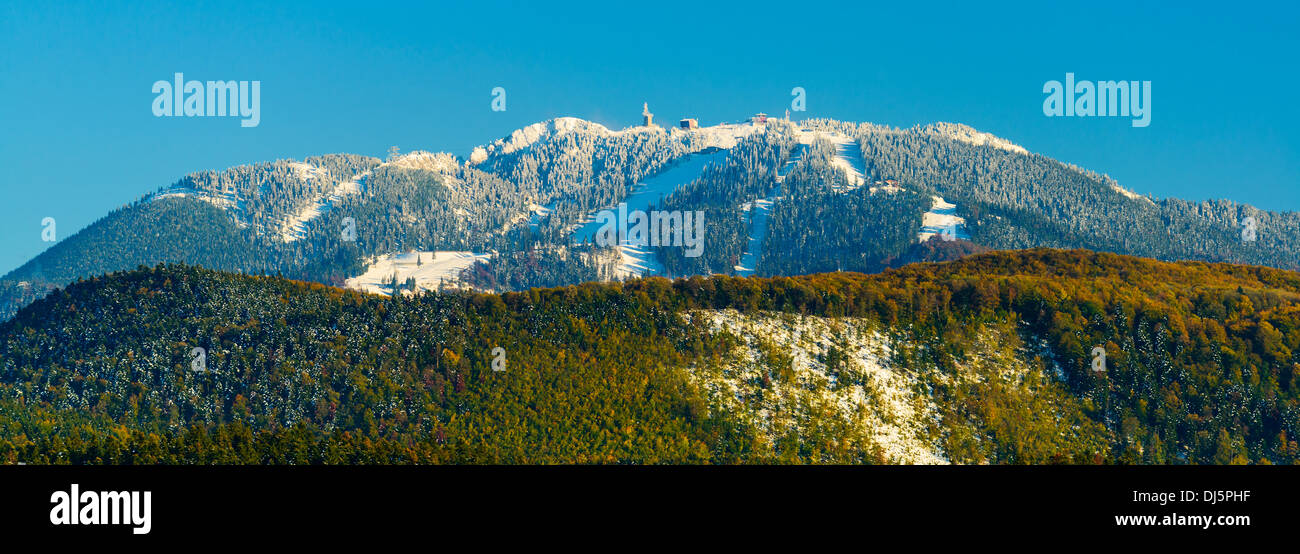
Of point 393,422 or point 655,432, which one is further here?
point 393,422

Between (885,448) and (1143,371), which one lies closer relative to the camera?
(885,448)

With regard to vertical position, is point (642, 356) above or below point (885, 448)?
above
